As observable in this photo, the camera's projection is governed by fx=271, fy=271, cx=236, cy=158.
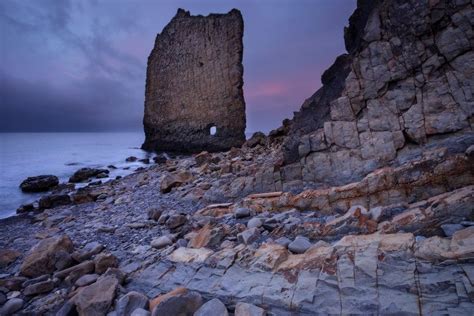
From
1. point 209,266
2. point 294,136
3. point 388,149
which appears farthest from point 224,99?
point 209,266

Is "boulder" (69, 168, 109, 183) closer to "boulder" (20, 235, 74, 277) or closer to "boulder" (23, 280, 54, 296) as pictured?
"boulder" (20, 235, 74, 277)

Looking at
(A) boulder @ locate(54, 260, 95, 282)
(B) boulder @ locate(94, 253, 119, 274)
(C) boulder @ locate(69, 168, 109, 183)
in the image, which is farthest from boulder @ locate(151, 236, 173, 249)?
(C) boulder @ locate(69, 168, 109, 183)

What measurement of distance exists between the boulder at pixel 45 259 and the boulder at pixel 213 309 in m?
2.79

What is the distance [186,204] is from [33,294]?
3.92 m

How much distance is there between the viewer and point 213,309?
2.79 meters

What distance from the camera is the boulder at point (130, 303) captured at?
302 centimetres

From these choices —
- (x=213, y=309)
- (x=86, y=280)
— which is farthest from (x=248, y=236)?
(x=86, y=280)

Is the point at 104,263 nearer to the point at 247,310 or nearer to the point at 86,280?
the point at 86,280

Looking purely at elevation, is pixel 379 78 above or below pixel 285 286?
above

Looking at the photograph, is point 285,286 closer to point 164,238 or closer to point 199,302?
point 199,302

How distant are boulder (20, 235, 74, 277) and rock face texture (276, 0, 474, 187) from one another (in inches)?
194

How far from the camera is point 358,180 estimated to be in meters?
5.68

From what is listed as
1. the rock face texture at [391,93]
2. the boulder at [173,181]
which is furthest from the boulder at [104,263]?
the boulder at [173,181]

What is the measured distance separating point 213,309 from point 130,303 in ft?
3.32
